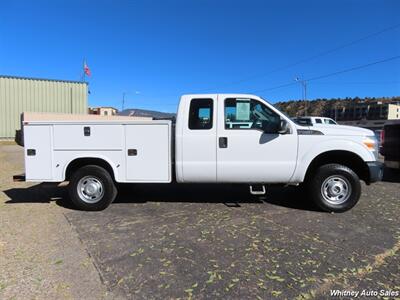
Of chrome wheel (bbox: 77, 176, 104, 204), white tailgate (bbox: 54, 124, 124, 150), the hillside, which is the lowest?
chrome wheel (bbox: 77, 176, 104, 204)

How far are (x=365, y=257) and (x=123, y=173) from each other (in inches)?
159

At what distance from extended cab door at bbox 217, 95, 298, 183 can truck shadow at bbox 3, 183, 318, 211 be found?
72 cm

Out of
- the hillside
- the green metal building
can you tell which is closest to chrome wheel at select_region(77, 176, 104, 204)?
the green metal building

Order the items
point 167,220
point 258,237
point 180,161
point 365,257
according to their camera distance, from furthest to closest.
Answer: point 180,161
point 167,220
point 258,237
point 365,257

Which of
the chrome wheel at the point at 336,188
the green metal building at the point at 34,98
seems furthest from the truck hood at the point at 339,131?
the green metal building at the point at 34,98

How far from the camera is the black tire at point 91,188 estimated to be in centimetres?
630

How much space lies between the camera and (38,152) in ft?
20.6

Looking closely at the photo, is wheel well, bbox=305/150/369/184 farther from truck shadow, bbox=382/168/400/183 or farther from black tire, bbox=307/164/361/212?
truck shadow, bbox=382/168/400/183

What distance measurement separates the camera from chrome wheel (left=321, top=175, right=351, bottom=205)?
6238 mm

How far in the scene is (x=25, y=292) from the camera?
3395mm

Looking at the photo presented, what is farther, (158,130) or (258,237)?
(158,130)

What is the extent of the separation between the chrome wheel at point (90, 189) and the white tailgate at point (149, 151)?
2.10ft

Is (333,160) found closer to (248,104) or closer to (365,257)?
(248,104)

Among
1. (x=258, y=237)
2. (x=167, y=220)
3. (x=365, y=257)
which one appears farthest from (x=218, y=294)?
(x=167, y=220)
